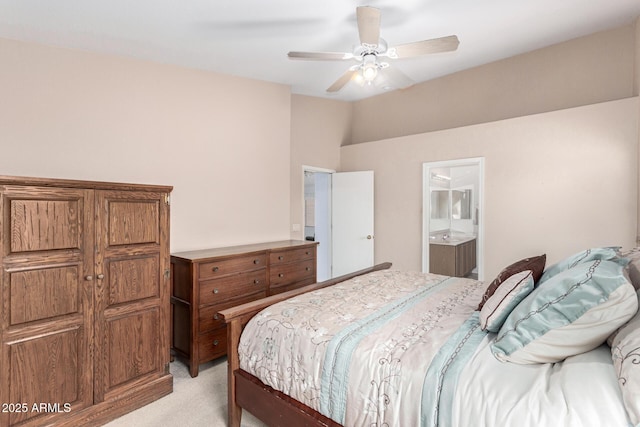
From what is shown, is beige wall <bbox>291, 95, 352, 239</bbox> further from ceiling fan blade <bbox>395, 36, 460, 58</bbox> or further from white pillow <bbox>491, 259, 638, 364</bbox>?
white pillow <bbox>491, 259, 638, 364</bbox>

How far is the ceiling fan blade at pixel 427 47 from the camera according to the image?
2223 mm

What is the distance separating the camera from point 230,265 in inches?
120

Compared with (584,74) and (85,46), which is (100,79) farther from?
(584,74)

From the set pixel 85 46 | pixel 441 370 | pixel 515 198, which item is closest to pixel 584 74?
pixel 515 198

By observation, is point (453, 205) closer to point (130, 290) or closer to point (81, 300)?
point (130, 290)

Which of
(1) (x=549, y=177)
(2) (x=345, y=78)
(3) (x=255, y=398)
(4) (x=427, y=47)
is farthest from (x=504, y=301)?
(1) (x=549, y=177)

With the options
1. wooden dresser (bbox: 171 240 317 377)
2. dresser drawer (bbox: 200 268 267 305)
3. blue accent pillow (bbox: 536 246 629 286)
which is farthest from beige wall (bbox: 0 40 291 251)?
blue accent pillow (bbox: 536 246 629 286)

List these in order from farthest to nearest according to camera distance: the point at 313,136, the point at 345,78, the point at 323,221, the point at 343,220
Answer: the point at 323,221, the point at 343,220, the point at 313,136, the point at 345,78

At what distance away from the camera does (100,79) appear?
2.91 metres

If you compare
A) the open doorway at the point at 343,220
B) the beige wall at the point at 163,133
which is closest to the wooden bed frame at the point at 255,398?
the beige wall at the point at 163,133

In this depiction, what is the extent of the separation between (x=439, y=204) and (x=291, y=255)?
2.14 meters

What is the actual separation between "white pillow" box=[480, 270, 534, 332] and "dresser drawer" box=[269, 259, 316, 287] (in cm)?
223

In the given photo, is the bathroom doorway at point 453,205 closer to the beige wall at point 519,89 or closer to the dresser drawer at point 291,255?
the beige wall at point 519,89

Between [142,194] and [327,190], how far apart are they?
3.34m
